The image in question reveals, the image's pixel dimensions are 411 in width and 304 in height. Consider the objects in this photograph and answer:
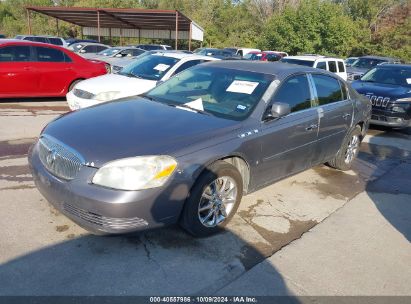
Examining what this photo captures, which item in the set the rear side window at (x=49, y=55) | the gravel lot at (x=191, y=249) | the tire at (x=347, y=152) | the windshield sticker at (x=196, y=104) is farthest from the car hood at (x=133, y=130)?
the rear side window at (x=49, y=55)

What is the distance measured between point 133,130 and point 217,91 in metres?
1.33

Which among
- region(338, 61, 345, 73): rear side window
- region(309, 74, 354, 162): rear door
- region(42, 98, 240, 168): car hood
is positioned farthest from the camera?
region(338, 61, 345, 73): rear side window

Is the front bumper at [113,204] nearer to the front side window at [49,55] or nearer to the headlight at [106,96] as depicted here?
the headlight at [106,96]

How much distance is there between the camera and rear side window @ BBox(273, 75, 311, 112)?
4.33 metres

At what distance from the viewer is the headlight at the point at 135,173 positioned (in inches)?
119

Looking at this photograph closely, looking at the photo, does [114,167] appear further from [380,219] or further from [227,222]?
[380,219]

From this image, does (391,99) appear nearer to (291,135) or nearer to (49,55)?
(291,135)

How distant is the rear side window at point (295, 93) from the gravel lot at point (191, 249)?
3.81ft

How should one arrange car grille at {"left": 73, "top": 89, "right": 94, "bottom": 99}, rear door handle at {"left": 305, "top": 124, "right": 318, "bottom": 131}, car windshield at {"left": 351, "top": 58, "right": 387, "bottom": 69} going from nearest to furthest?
rear door handle at {"left": 305, "top": 124, "right": 318, "bottom": 131}, car grille at {"left": 73, "top": 89, "right": 94, "bottom": 99}, car windshield at {"left": 351, "top": 58, "right": 387, "bottom": 69}

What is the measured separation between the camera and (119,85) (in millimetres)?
7492

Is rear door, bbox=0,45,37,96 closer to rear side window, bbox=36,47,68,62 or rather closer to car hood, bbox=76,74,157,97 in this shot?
rear side window, bbox=36,47,68,62

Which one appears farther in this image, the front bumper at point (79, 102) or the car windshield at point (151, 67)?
the car windshield at point (151, 67)

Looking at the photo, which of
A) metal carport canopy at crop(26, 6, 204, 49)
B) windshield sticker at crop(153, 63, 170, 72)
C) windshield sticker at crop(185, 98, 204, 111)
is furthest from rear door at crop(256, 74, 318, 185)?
metal carport canopy at crop(26, 6, 204, 49)

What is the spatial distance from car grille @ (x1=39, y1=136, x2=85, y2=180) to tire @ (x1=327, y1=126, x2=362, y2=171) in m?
3.97
